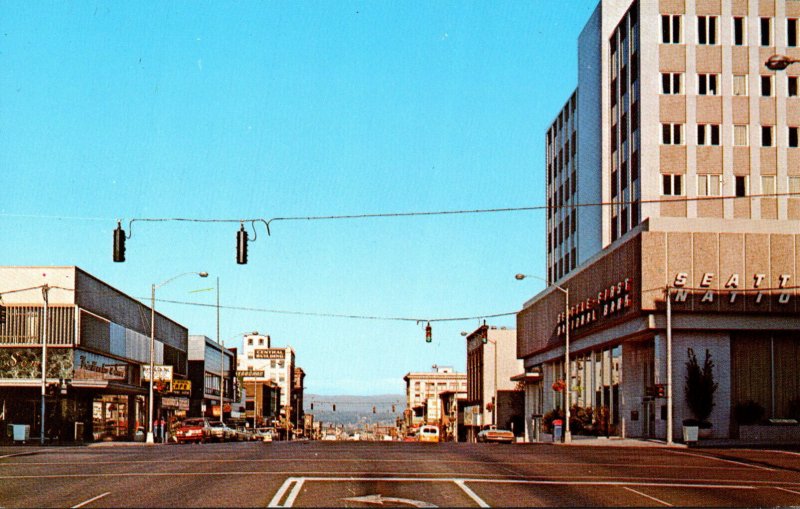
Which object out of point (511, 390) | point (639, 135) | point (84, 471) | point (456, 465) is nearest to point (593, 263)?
point (639, 135)

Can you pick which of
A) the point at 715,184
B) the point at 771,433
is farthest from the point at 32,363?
the point at 715,184

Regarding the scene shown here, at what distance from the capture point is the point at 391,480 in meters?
24.1

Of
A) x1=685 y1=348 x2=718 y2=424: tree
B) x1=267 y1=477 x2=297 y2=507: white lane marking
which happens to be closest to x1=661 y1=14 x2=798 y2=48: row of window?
x1=685 y1=348 x2=718 y2=424: tree

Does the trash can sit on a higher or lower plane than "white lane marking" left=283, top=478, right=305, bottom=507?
lower

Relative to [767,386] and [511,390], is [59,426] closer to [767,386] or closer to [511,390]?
[767,386]

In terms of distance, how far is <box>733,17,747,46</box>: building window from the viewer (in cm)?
6746

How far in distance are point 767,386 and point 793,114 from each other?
2334cm

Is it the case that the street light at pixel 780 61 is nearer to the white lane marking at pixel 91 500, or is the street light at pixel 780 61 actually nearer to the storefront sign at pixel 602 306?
the white lane marking at pixel 91 500

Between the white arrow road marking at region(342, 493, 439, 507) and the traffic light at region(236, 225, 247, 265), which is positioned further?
the traffic light at region(236, 225, 247, 265)

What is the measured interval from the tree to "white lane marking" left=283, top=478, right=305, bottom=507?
1280 inches

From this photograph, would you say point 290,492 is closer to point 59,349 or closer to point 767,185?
point 59,349

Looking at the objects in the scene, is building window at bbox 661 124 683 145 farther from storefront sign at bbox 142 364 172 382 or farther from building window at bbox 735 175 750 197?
storefront sign at bbox 142 364 172 382

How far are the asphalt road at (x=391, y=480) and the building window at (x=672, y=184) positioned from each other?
33.9 meters

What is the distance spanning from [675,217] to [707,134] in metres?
10.3
